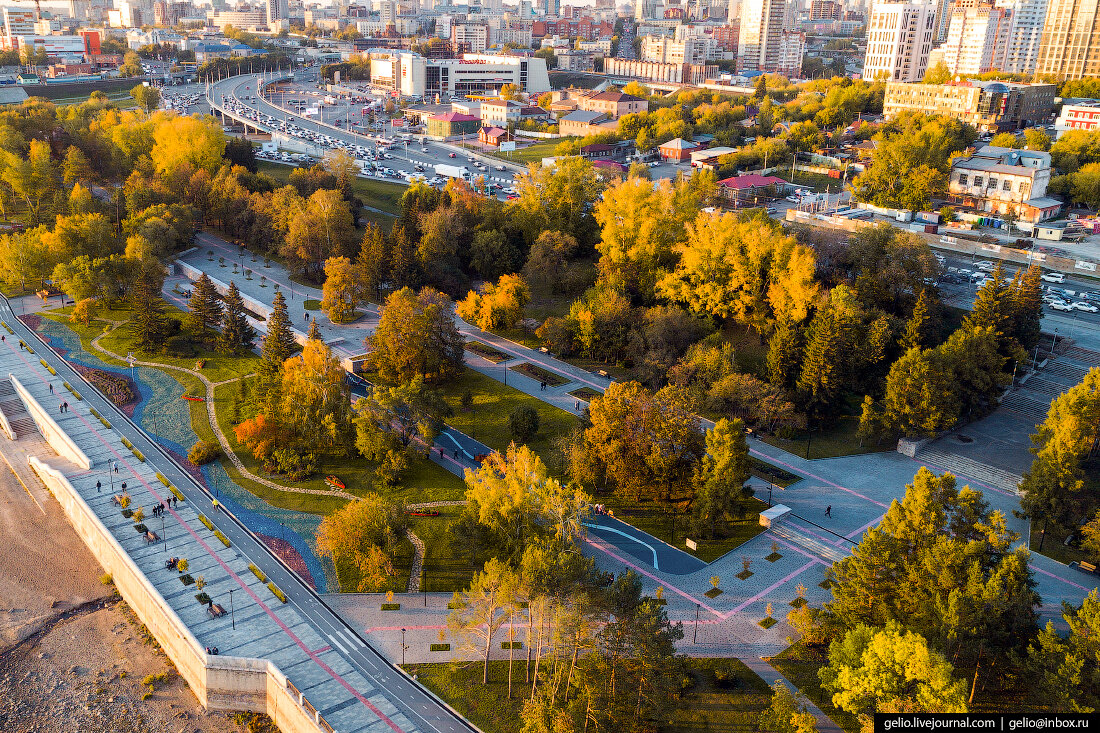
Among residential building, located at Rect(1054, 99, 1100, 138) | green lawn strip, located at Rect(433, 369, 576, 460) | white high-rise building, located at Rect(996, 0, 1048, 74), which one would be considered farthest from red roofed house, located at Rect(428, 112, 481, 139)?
white high-rise building, located at Rect(996, 0, 1048, 74)

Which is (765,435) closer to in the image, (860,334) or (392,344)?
(860,334)

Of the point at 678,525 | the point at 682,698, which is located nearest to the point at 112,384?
the point at 678,525

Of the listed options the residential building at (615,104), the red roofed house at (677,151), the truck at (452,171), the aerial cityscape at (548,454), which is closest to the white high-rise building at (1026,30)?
the residential building at (615,104)

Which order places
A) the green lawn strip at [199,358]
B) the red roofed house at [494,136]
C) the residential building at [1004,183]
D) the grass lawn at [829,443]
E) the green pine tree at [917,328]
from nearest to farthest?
the grass lawn at [829,443] → the green pine tree at [917,328] → the green lawn strip at [199,358] → the residential building at [1004,183] → the red roofed house at [494,136]

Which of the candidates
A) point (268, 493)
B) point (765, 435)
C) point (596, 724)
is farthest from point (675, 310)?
point (596, 724)

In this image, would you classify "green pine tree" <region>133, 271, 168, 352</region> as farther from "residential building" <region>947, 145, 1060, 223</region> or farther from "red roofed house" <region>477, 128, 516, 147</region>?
"residential building" <region>947, 145, 1060, 223</region>

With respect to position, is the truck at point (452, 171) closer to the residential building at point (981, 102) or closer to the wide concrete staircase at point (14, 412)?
the wide concrete staircase at point (14, 412)
